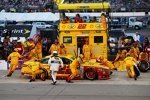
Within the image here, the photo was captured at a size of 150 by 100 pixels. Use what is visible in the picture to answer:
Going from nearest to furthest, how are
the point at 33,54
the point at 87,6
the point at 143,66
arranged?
the point at 143,66 → the point at 33,54 → the point at 87,6

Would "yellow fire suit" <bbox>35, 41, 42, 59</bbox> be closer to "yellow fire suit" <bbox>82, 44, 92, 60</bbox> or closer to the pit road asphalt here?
"yellow fire suit" <bbox>82, 44, 92, 60</bbox>

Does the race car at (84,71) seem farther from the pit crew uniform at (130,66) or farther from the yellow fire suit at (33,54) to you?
the yellow fire suit at (33,54)

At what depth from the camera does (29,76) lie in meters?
19.6

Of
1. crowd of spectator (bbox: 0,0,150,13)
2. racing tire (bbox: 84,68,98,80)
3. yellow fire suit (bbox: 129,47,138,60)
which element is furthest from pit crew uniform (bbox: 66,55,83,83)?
crowd of spectator (bbox: 0,0,150,13)

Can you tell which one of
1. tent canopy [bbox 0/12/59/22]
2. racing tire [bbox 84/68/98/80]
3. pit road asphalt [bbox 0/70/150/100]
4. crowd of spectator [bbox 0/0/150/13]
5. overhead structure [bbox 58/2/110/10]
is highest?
crowd of spectator [bbox 0/0/150/13]

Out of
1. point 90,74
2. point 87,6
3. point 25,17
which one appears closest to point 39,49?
point 87,6

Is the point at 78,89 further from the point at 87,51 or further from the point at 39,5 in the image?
the point at 39,5

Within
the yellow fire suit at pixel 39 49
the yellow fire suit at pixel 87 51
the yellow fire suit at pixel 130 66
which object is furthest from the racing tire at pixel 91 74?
the yellow fire suit at pixel 39 49

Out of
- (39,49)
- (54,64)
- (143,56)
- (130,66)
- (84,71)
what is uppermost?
(39,49)

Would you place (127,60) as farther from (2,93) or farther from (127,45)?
(2,93)

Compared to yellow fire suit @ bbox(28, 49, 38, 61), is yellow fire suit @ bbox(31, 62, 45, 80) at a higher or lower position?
lower

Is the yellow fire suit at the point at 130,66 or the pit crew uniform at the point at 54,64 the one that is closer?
the pit crew uniform at the point at 54,64

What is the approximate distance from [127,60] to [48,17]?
2772 cm

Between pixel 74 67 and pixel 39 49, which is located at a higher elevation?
pixel 39 49
